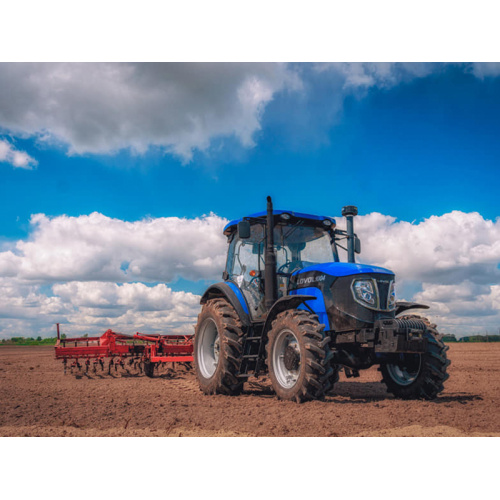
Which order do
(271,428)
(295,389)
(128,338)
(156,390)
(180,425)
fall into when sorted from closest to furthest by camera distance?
(271,428) < (180,425) < (295,389) < (156,390) < (128,338)

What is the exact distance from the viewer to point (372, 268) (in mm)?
7258

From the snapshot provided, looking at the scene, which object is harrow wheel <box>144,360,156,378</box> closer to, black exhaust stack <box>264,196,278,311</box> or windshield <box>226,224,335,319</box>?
windshield <box>226,224,335,319</box>

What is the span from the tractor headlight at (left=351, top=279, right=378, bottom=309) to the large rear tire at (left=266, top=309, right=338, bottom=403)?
0.68 metres

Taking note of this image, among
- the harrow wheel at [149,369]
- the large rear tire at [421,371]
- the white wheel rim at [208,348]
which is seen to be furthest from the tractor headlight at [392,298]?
the harrow wheel at [149,369]

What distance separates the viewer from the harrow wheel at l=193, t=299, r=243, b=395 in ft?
25.9

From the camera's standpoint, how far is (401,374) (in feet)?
25.6

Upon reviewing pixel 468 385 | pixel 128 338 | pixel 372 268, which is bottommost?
pixel 468 385

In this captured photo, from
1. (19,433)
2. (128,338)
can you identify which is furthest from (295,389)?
(128,338)

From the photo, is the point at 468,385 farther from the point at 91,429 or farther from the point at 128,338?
the point at 128,338

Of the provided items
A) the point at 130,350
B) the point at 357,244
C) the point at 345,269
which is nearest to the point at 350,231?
the point at 357,244

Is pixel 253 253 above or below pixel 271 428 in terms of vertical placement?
above

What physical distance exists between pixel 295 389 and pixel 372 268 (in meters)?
2.15

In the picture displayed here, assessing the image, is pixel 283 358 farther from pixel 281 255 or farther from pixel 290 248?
pixel 290 248

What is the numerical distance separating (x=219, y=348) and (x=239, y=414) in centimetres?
240
